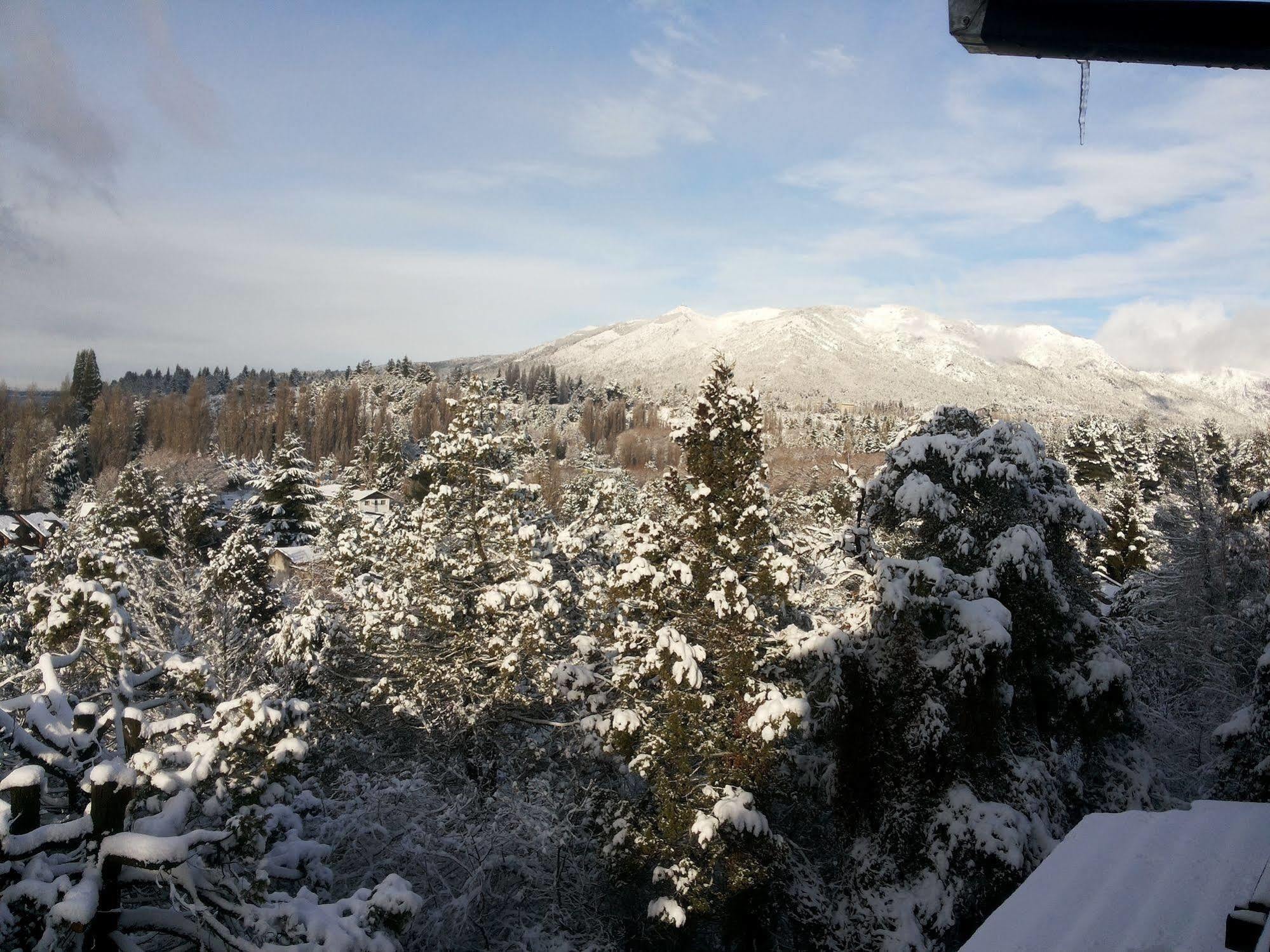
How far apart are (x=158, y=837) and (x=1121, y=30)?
4.95 metres

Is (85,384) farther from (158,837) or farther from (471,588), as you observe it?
(158,837)

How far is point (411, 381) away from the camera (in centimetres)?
16375

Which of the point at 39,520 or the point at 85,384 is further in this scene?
the point at 85,384

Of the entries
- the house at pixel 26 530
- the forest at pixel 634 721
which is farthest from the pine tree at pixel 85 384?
the forest at pixel 634 721

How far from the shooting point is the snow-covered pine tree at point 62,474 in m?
70.6

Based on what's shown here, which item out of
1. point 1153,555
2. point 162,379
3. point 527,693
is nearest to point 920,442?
point 527,693

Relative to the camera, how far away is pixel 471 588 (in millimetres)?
15500

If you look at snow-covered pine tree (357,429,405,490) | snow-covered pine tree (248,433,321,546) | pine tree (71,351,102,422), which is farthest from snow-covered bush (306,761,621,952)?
pine tree (71,351,102,422)

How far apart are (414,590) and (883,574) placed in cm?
953

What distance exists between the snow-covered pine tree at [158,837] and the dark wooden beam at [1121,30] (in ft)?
15.2

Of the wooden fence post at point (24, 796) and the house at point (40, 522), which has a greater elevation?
the wooden fence post at point (24, 796)

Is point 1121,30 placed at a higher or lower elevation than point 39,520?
higher

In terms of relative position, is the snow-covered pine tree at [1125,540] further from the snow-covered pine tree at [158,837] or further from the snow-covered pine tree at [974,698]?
the snow-covered pine tree at [158,837]

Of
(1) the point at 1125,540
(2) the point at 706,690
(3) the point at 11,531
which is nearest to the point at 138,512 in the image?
(3) the point at 11,531
